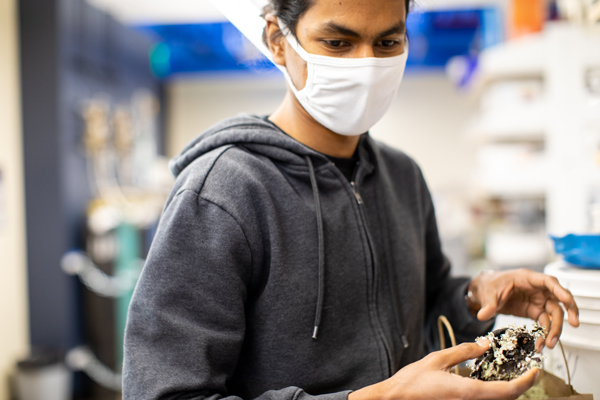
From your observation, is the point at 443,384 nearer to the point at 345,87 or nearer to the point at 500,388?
the point at 500,388

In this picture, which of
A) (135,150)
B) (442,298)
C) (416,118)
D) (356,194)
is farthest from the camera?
(416,118)

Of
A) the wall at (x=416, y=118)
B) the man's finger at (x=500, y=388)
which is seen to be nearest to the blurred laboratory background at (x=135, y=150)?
the man's finger at (x=500, y=388)

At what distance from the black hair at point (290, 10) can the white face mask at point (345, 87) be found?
0.06 feet

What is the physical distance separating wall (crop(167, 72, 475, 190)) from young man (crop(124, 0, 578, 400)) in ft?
19.0

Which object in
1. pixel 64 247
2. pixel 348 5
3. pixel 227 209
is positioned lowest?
pixel 64 247

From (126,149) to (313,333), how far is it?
379 centimetres

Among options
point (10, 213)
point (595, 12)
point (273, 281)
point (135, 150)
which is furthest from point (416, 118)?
point (273, 281)

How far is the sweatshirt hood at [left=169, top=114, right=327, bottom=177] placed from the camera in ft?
3.11

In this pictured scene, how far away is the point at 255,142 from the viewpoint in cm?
96

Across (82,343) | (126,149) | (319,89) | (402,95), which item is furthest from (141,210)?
(402,95)

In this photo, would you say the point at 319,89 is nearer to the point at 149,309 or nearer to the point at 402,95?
the point at 149,309

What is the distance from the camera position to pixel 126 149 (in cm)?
426

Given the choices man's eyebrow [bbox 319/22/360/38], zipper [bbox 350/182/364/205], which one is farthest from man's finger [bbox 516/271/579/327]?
man's eyebrow [bbox 319/22/360/38]

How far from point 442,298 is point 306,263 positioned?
1.53 ft
